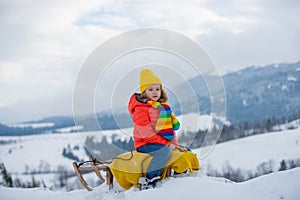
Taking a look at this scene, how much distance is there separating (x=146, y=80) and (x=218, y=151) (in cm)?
12050

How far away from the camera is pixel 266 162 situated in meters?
106

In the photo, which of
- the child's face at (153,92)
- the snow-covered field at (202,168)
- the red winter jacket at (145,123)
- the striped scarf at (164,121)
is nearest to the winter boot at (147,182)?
the snow-covered field at (202,168)

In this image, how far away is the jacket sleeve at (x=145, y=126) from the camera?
6.16 metres

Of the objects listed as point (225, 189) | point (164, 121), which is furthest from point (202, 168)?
point (225, 189)

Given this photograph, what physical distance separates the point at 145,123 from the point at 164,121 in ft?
1.16

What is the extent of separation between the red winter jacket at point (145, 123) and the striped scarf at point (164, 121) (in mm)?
65

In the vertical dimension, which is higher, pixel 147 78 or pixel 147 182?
pixel 147 78

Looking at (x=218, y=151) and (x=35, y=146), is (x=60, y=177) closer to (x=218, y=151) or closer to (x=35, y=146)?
(x=218, y=151)

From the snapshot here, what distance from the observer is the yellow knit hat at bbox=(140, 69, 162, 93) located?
6355mm

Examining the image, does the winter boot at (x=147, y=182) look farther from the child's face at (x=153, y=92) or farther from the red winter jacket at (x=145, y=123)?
the child's face at (x=153, y=92)

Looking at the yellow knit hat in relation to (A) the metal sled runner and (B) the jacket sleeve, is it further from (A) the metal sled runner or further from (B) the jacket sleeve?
(A) the metal sled runner

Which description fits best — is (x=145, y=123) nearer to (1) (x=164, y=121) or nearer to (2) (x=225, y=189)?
(1) (x=164, y=121)

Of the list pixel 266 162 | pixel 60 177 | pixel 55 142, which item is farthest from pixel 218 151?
pixel 55 142

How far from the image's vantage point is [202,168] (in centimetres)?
988
